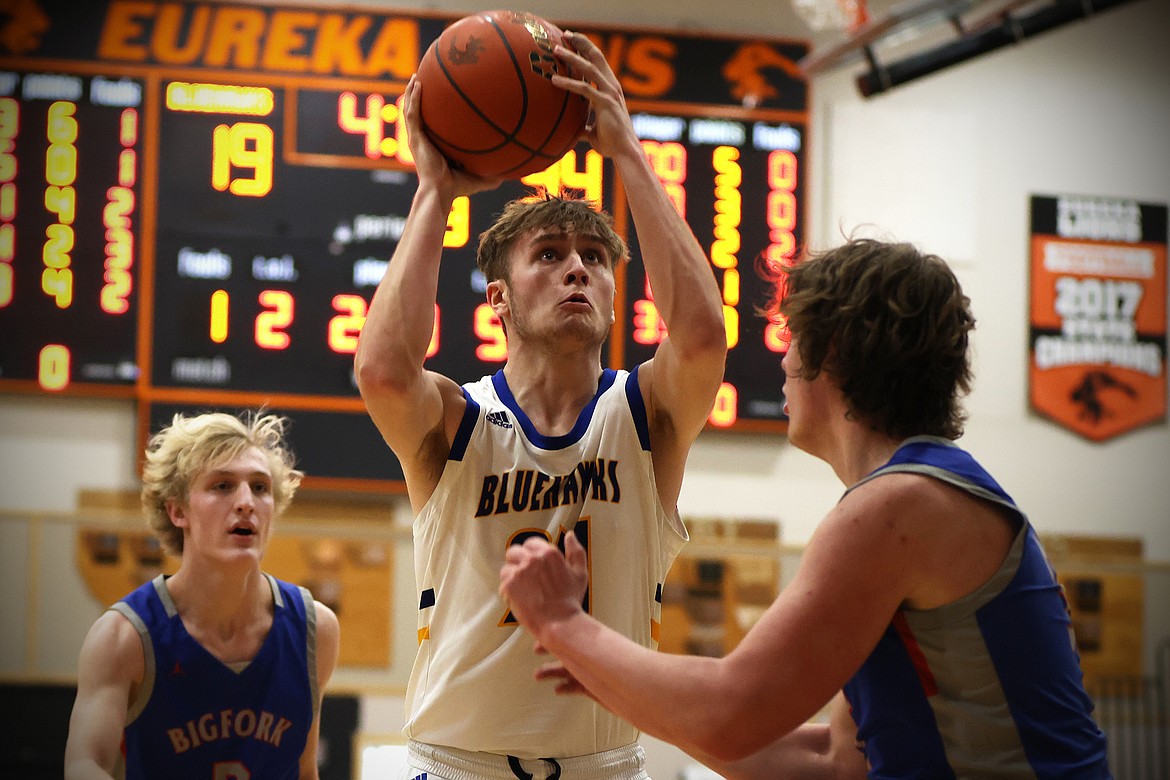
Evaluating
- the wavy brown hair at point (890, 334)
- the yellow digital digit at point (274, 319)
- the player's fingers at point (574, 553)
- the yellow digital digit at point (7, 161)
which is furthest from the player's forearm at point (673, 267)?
the yellow digital digit at point (7, 161)

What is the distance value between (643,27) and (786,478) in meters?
2.57

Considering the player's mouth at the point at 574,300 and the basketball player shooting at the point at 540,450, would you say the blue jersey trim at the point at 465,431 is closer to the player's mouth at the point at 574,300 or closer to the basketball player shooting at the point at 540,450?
the basketball player shooting at the point at 540,450

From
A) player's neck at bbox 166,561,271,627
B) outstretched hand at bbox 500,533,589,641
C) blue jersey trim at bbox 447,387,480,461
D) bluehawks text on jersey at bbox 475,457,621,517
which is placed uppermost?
blue jersey trim at bbox 447,387,480,461

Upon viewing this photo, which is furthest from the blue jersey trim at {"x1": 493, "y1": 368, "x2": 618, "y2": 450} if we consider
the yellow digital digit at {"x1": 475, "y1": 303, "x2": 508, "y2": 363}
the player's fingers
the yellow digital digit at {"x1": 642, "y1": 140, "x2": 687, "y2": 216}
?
the yellow digital digit at {"x1": 642, "y1": 140, "x2": 687, "y2": 216}

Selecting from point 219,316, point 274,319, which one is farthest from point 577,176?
point 219,316

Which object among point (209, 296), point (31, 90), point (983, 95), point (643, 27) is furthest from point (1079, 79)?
point (31, 90)

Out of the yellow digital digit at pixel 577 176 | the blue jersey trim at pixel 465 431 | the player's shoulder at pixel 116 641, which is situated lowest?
the player's shoulder at pixel 116 641

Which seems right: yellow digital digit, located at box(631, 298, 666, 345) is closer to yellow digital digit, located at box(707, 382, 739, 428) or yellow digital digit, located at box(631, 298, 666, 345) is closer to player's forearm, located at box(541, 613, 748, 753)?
yellow digital digit, located at box(707, 382, 739, 428)

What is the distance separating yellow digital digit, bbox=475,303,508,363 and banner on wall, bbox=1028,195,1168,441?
10.1 feet

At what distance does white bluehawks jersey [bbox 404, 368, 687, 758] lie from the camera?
2.50 metres

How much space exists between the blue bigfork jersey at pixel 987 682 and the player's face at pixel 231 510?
2.17 m

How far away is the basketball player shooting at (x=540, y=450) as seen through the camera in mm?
2502

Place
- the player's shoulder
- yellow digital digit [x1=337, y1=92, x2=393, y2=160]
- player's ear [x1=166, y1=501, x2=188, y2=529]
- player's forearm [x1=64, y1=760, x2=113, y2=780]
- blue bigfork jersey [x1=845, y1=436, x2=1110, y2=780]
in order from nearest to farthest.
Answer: blue bigfork jersey [x1=845, y1=436, x2=1110, y2=780]
player's forearm [x1=64, y1=760, x2=113, y2=780]
the player's shoulder
player's ear [x1=166, y1=501, x2=188, y2=529]
yellow digital digit [x1=337, y1=92, x2=393, y2=160]

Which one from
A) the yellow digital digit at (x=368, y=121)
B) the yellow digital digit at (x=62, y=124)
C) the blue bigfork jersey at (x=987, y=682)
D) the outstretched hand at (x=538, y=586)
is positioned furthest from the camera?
the yellow digital digit at (x=368, y=121)
